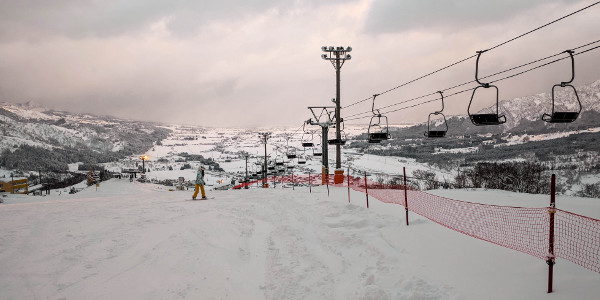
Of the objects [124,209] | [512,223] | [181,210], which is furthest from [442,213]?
[124,209]

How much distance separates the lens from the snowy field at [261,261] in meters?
4.90

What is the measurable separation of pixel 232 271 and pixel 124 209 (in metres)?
7.83

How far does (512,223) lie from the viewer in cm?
798

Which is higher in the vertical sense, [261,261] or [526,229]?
[526,229]

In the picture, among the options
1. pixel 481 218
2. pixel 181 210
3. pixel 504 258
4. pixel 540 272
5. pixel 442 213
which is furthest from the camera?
pixel 181 210

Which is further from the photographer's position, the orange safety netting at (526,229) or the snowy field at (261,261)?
the orange safety netting at (526,229)

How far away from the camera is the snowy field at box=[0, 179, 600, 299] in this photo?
490cm

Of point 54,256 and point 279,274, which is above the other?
point 54,256

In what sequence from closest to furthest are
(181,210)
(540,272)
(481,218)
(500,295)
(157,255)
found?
(500,295)
(540,272)
(157,255)
(481,218)
(181,210)

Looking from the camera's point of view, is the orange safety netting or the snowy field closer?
the snowy field

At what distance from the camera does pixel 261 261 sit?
6797 mm

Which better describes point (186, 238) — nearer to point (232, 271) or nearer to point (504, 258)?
point (232, 271)

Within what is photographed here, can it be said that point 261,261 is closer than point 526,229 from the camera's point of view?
Yes

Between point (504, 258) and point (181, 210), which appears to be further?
point (181, 210)
